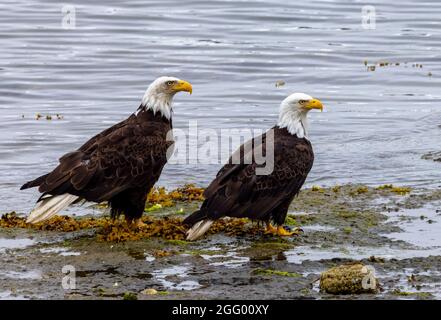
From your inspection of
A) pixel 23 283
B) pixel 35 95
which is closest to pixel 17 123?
pixel 35 95

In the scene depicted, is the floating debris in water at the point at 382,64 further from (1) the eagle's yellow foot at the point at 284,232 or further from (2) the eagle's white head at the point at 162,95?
(1) the eagle's yellow foot at the point at 284,232

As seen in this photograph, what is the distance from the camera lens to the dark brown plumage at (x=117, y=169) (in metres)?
9.24

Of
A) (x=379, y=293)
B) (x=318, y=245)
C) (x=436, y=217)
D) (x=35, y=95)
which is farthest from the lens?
(x=35, y=95)

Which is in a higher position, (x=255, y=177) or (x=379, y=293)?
(x=255, y=177)

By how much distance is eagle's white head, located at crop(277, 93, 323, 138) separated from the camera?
31.8 ft

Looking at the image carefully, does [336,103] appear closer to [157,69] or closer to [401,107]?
[401,107]

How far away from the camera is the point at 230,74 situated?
19969 mm

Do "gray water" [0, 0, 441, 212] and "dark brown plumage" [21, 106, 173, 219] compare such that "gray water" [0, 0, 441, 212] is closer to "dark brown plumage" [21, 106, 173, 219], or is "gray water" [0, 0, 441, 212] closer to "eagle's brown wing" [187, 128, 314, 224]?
"dark brown plumage" [21, 106, 173, 219]

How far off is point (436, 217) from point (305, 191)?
70.1 inches

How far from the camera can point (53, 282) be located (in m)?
7.86

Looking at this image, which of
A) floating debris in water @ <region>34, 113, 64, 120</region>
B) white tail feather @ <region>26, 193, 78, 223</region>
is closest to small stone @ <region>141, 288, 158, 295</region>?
white tail feather @ <region>26, 193, 78, 223</region>

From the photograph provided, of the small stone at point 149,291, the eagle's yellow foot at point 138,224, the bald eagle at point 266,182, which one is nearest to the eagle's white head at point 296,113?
the bald eagle at point 266,182

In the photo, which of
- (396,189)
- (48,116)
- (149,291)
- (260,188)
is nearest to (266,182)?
(260,188)

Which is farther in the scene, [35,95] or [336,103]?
[35,95]
